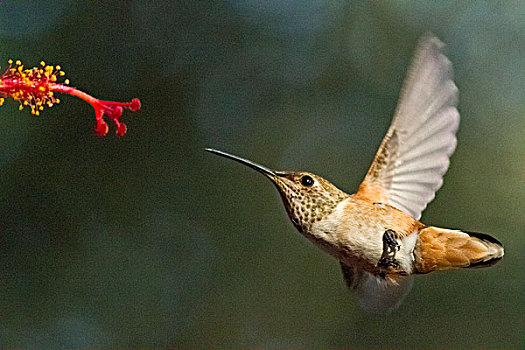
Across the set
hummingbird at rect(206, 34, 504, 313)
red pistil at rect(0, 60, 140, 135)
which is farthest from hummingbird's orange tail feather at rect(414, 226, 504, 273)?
red pistil at rect(0, 60, 140, 135)

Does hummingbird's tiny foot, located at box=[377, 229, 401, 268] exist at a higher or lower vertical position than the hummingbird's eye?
lower

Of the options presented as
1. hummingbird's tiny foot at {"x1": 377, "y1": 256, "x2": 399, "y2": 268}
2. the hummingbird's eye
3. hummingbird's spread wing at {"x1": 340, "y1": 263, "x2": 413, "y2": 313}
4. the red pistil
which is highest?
the red pistil

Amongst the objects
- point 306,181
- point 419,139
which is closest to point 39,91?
point 306,181

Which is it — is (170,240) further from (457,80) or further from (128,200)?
(457,80)

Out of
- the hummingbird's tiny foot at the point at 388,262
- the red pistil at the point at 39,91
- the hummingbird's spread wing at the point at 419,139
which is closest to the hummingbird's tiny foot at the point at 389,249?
the hummingbird's tiny foot at the point at 388,262

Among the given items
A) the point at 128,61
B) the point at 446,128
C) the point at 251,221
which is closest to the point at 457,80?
the point at 251,221

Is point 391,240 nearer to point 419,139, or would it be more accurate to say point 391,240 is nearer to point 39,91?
point 419,139

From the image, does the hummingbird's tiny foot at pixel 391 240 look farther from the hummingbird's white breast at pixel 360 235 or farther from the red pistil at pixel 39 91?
the red pistil at pixel 39 91

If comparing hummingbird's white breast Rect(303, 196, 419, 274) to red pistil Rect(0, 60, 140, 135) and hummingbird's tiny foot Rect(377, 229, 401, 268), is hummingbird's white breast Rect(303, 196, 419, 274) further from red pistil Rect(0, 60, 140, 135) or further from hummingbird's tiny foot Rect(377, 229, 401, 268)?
red pistil Rect(0, 60, 140, 135)
